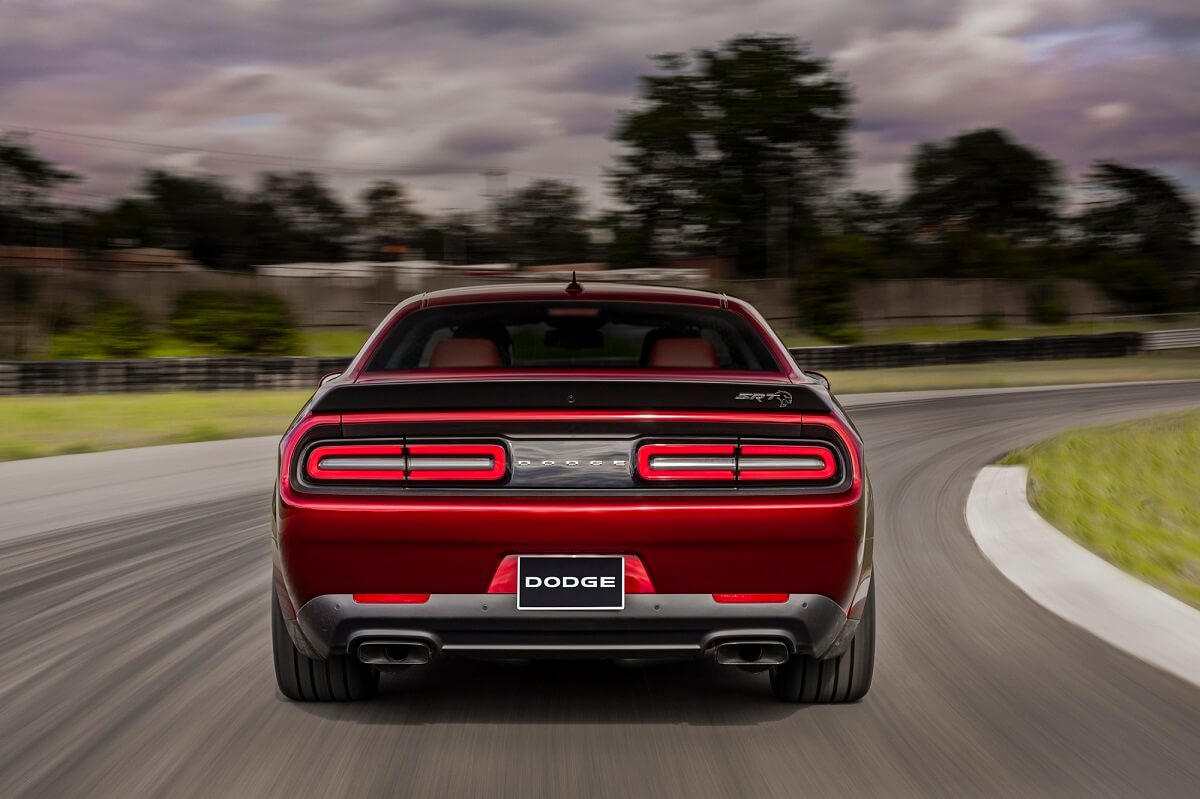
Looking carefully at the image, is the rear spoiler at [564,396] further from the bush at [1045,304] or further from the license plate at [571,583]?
the bush at [1045,304]

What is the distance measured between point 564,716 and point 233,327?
41329 millimetres

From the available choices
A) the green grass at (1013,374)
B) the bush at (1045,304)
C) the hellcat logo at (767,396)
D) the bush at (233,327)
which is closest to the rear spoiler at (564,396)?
the hellcat logo at (767,396)

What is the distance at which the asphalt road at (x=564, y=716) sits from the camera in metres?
3.66

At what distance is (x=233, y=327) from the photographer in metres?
43.7

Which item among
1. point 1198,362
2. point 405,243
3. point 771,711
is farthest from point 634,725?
point 405,243

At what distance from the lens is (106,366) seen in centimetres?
2417

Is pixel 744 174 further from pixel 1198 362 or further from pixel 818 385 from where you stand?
pixel 818 385

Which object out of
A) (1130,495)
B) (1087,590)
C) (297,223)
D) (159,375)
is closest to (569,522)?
(1087,590)

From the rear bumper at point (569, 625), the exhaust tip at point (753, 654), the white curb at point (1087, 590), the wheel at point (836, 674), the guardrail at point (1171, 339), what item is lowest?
the guardrail at point (1171, 339)

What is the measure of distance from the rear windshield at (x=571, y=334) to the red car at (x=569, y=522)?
783 millimetres

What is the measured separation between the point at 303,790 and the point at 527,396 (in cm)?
127

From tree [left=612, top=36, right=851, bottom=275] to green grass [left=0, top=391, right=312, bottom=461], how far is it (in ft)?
156

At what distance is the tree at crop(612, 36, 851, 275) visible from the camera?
69062 millimetres

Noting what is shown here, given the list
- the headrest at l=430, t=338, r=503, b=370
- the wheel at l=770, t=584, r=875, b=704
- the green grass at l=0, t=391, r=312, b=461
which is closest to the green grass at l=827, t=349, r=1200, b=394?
the green grass at l=0, t=391, r=312, b=461
